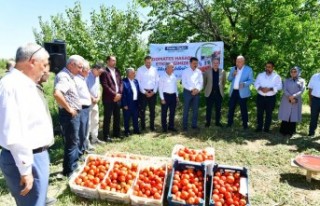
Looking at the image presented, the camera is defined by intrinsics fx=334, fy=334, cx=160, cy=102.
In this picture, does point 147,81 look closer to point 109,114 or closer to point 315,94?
point 109,114

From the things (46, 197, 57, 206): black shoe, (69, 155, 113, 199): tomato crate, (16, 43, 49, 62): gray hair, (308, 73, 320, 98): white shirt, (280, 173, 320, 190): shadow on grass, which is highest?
(16, 43, 49, 62): gray hair

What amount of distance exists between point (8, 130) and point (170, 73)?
6171 mm

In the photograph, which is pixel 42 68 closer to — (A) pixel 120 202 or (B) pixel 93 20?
(A) pixel 120 202

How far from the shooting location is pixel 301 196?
17.3 feet

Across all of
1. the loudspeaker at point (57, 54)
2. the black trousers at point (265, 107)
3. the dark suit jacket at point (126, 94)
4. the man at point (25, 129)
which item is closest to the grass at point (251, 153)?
the black trousers at point (265, 107)

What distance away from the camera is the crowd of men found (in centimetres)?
259

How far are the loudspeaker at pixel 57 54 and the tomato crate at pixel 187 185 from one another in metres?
4.08

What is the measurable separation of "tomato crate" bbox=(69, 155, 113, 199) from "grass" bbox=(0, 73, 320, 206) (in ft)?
0.45

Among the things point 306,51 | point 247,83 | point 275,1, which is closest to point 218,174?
point 247,83

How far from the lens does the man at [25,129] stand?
254 centimetres

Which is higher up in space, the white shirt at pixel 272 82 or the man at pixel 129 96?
the white shirt at pixel 272 82

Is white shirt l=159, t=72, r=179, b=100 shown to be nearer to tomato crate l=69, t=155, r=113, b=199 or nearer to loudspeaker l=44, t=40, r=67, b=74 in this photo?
loudspeaker l=44, t=40, r=67, b=74

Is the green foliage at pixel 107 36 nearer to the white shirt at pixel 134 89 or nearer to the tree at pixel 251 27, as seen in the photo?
the tree at pixel 251 27

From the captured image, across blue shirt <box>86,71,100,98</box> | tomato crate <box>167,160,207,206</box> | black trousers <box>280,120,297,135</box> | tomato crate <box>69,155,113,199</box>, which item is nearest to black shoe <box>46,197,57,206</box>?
tomato crate <box>69,155,113,199</box>
